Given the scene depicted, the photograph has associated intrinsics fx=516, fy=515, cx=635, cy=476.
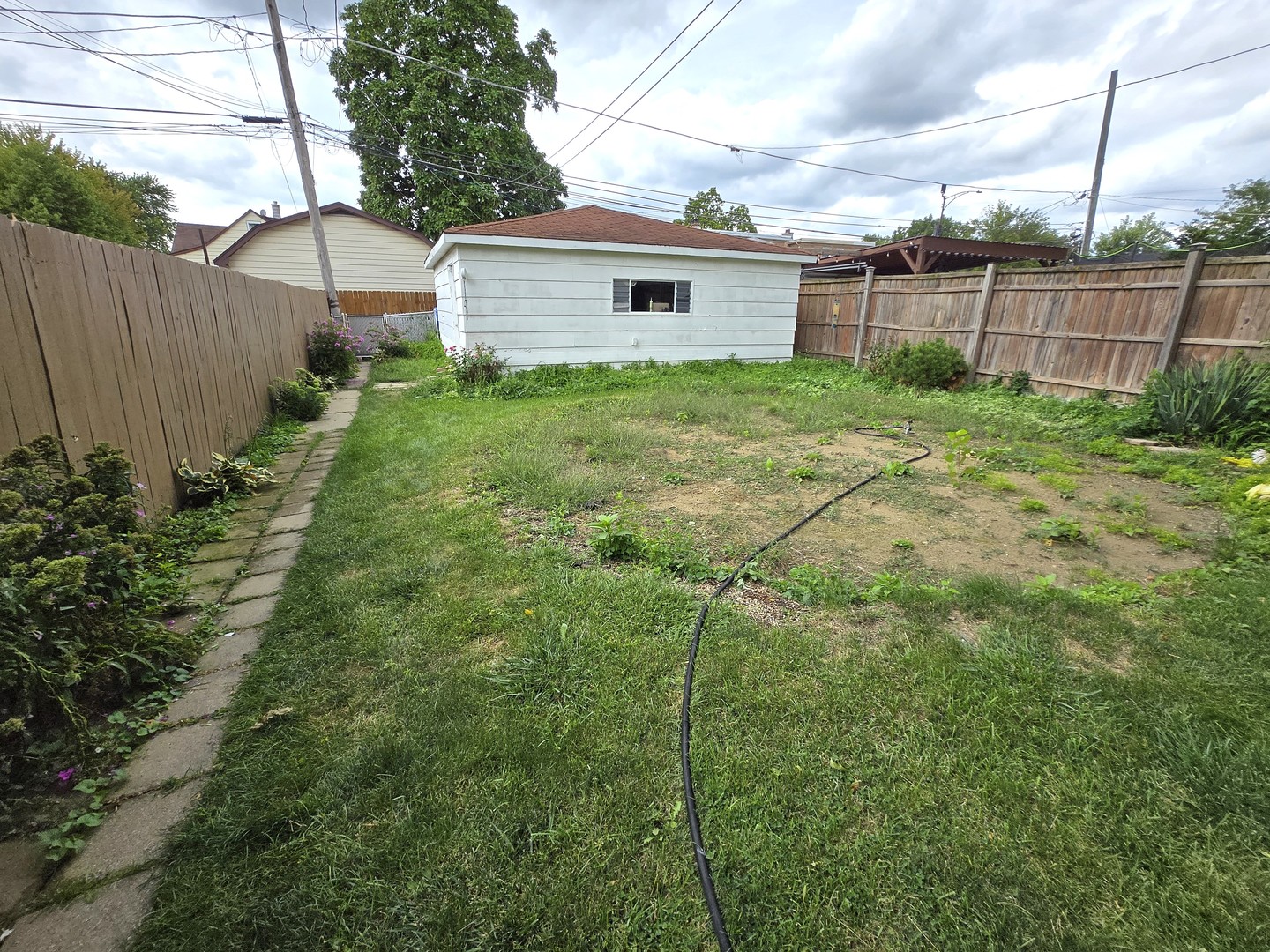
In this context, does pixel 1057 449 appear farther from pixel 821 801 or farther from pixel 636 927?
pixel 636 927

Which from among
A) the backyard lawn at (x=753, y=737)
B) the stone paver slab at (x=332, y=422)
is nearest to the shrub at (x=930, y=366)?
the backyard lawn at (x=753, y=737)

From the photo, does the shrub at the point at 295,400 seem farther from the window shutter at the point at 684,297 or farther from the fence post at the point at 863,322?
the fence post at the point at 863,322

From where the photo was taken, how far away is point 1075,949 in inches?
45.4

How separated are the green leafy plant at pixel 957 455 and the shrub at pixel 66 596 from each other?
16.9 feet

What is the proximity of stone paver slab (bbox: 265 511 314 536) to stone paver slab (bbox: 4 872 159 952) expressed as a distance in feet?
7.91

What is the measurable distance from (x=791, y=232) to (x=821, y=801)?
32.9 m

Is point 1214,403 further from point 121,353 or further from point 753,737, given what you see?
point 121,353

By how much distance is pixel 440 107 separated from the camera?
1836cm

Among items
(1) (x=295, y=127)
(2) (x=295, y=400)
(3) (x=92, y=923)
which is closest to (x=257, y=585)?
(3) (x=92, y=923)

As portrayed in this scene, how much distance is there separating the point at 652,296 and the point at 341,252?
13331mm

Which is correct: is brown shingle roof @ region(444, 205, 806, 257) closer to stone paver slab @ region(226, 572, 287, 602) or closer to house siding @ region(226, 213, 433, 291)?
stone paver slab @ region(226, 572, 287, 602)

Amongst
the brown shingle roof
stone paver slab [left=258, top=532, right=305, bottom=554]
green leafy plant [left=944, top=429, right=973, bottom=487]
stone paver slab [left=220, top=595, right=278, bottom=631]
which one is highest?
the brown shingle roof

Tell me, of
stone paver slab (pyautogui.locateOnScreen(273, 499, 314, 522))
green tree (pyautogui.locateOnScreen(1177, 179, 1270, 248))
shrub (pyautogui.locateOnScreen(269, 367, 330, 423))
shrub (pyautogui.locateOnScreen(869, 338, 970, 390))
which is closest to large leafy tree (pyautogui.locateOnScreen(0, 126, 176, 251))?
shrub (pyautogui.locateOnScreen(269, 367, 330, 423))

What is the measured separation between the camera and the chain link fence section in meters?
16.0
